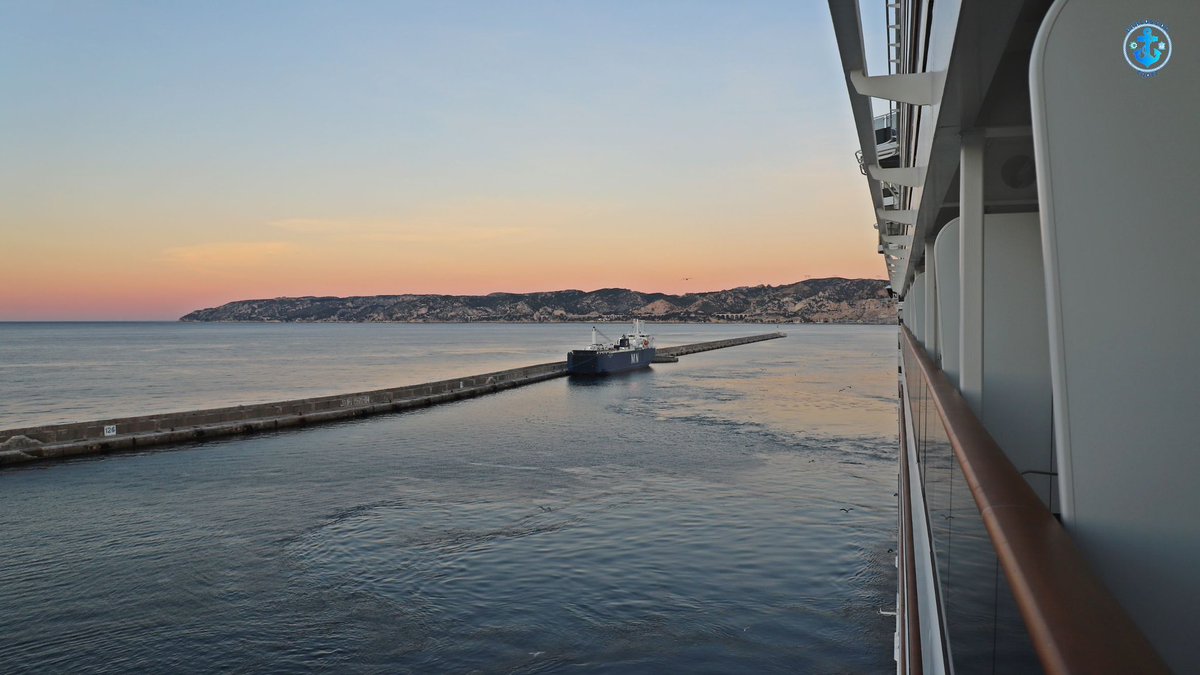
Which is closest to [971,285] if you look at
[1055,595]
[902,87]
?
[902,87]

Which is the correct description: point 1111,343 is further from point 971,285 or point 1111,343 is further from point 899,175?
point 899,175

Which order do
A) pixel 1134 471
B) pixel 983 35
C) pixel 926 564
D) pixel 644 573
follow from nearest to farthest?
1. pixel 1134 471
2. pixel 983 35
3. pixel 926 564
4. pixel 644 573

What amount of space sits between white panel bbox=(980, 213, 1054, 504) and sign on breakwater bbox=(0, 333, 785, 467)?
26815 mm

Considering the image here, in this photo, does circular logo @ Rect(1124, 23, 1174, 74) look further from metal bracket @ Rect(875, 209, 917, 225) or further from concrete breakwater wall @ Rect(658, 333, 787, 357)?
concrete breakwater wall @ Rect(658, 333, 787, 357)

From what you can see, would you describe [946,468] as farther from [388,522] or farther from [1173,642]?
[388,522]

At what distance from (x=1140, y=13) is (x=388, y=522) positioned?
16831mm

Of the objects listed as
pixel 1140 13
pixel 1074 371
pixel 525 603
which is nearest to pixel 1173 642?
pixel 1074 371

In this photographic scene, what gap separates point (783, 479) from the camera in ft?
70.7

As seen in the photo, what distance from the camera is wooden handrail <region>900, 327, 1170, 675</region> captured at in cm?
111

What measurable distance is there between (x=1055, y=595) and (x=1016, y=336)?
4.11 metres

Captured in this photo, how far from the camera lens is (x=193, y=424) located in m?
29.9

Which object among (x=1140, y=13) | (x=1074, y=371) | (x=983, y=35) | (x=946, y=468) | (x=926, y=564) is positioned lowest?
(x=926, y=564)

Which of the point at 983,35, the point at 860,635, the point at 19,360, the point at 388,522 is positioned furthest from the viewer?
the point at 19,360

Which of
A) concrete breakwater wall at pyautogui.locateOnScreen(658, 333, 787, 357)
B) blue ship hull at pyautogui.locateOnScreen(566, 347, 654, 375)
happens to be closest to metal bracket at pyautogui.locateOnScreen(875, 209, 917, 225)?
blue ship hull at pyautogui.locateOnScreen(566, 347, 654, 375)
